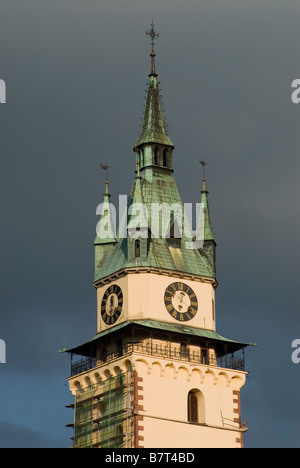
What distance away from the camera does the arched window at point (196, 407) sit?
162 m

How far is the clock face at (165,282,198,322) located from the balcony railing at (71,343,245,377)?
2576mm

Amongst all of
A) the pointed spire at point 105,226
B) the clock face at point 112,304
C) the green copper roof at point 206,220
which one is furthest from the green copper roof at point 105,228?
the green copper roof at point 206,220

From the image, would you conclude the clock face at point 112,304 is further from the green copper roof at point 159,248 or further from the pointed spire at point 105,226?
the pointed spire at point 105,226

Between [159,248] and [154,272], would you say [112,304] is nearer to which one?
[154,272]

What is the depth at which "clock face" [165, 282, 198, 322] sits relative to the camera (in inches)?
6467

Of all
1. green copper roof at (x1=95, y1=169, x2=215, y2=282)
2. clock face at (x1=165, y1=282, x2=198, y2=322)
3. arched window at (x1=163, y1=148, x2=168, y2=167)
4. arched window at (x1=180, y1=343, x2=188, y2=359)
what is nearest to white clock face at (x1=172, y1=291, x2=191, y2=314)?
clock face at (x1=165, y1=282, x2=198, y2=322)

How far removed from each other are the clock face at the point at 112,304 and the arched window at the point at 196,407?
765 cm

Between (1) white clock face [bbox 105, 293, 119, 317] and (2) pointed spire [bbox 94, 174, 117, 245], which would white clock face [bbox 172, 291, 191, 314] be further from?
(2) pointed spire [bbox 94, 174, 117, 245]

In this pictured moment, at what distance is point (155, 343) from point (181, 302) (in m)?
4.40

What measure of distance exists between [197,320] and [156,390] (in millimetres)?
6878

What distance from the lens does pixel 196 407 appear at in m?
163

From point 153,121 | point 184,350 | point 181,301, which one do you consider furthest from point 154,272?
point 153,121
